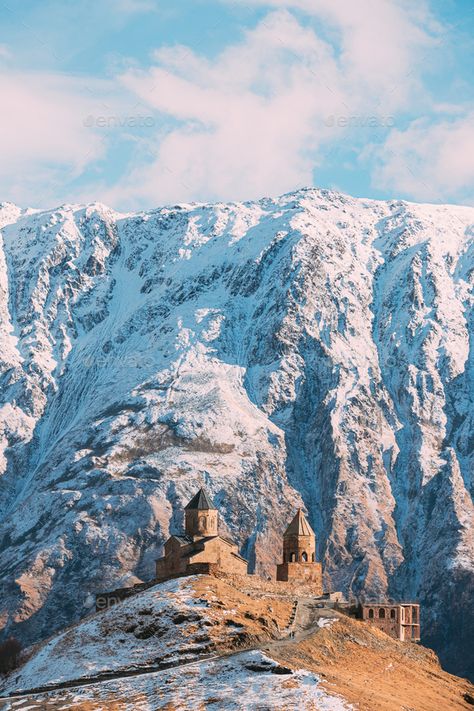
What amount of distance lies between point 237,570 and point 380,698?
6210cm

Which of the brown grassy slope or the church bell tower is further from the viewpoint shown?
the church bell tower

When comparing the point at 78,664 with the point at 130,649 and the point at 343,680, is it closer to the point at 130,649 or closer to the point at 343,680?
the point at 130,649

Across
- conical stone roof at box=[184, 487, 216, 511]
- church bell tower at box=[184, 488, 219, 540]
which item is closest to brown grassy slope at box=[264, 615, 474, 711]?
church bell tower at box=[184, 488, 219, 540]

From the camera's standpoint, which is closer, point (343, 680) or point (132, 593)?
point (343, 680)

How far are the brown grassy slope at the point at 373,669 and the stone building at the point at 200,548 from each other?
27.9 meters

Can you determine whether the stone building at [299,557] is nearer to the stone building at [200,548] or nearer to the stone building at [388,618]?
the stone building at [200,548]

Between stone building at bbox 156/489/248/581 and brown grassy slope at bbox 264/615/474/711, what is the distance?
→ 2792 cm

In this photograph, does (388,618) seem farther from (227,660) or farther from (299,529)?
(227,660)

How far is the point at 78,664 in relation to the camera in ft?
346

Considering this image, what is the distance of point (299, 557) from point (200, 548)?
1394 centimetres

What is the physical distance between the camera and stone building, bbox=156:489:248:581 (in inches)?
6009

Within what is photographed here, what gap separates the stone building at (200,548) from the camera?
153m

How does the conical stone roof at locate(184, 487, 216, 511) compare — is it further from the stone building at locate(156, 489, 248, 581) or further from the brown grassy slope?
the brown grassy slope

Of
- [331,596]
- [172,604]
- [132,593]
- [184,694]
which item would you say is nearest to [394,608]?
[331,596]
